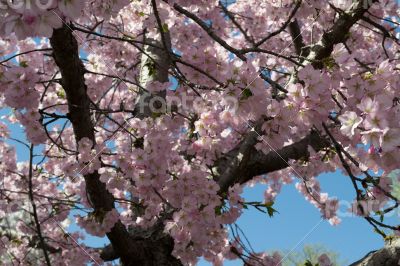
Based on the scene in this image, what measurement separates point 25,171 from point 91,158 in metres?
5.09

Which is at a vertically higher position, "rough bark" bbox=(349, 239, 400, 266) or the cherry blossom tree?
the cherry blossom tree

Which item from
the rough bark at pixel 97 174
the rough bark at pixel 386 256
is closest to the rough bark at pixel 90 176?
the rough bark at pixel 97 174

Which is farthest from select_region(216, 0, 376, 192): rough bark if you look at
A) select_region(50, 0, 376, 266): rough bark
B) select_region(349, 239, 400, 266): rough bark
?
Result: select_region(349, 239, 400, 266): rough bark

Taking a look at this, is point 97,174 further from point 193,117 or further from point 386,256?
point 386,256

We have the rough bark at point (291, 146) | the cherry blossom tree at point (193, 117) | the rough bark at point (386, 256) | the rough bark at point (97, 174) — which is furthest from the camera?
the rough bark at point (291, 146)

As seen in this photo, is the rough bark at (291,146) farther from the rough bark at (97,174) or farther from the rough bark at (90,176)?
the rough bark at (90,176)

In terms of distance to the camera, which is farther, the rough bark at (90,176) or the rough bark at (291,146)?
the rough bark at (291,146)

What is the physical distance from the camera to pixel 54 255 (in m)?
5.33

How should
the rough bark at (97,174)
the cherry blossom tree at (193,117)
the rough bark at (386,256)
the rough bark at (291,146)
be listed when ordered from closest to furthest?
the cherry blossom tree at (193,117)
the rough bark at (386,256)
the rough bark at (97,174)
the rough bark at (291,146)

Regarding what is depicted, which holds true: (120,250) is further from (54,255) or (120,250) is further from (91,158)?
(54,255)

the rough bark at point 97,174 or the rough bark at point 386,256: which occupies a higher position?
the rough bark at point 97,174

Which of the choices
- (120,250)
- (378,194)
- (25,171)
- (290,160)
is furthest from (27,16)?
(25,171)

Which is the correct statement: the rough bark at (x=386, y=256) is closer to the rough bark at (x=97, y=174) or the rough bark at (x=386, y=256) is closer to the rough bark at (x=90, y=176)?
the rough bark at (x=97, y=174)

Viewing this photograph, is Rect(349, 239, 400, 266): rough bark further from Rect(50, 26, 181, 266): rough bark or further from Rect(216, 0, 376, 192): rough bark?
Rect(50, 26, 181, 266): rough bark
